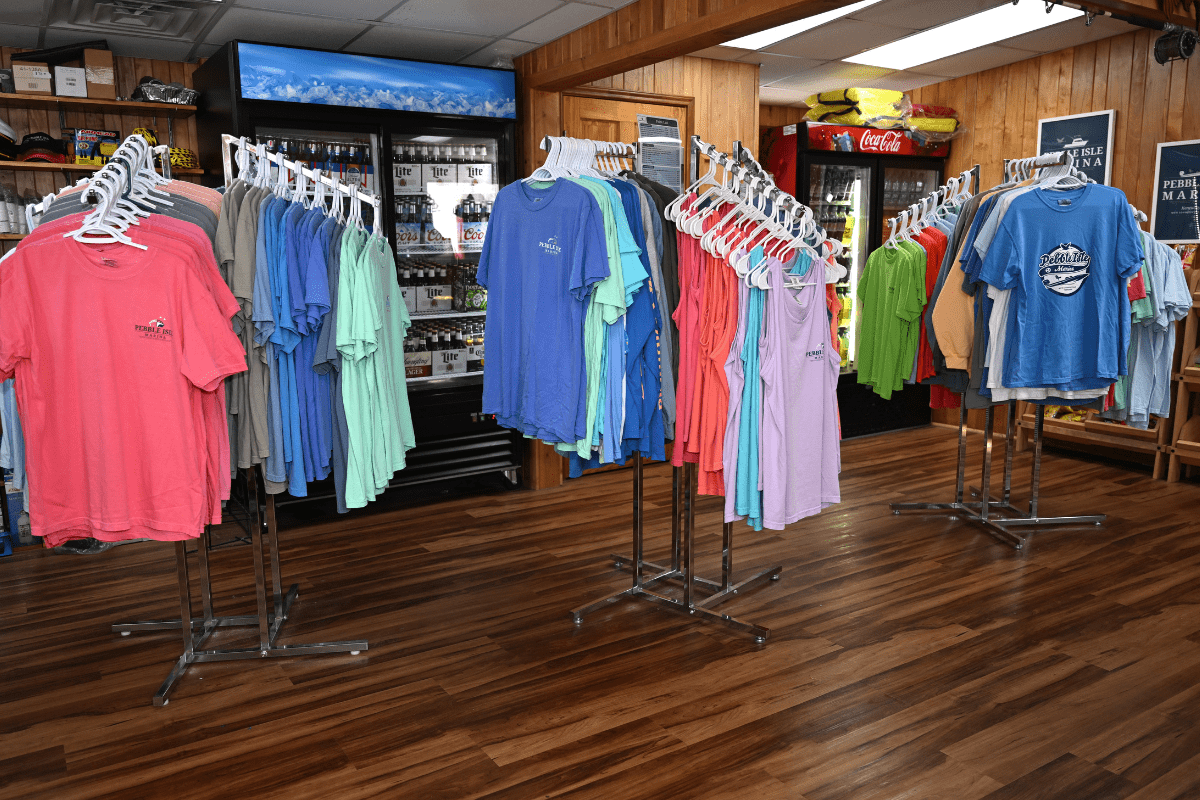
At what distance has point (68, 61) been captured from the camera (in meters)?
4.62

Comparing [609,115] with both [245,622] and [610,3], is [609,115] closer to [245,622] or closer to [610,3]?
[610,3]

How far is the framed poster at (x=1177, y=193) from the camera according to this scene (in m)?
5.47

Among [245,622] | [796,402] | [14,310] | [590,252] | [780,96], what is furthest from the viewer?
[780,96]

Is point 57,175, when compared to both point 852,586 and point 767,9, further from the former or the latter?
point 852,586

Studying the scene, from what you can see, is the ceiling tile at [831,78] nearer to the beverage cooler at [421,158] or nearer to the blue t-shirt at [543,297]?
the beverage cooler at [421,158]

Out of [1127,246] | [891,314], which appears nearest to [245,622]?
[891,314]

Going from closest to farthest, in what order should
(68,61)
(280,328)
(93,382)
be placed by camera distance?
(93,382) < (280,328) < (68,61)

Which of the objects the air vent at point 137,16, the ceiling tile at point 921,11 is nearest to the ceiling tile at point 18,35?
the air vent at point 137,16

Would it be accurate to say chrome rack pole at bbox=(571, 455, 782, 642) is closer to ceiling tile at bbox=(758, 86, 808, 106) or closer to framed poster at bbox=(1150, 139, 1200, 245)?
framed poster at bbox=(1150, 139, 1200, 245)

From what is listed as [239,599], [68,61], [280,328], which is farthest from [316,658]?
[68,61]

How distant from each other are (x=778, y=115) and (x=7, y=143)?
222 inches

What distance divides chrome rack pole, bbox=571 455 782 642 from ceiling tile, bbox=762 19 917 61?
306 centimetres

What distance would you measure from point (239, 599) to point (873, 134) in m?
5.40

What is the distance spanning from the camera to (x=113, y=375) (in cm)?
253
